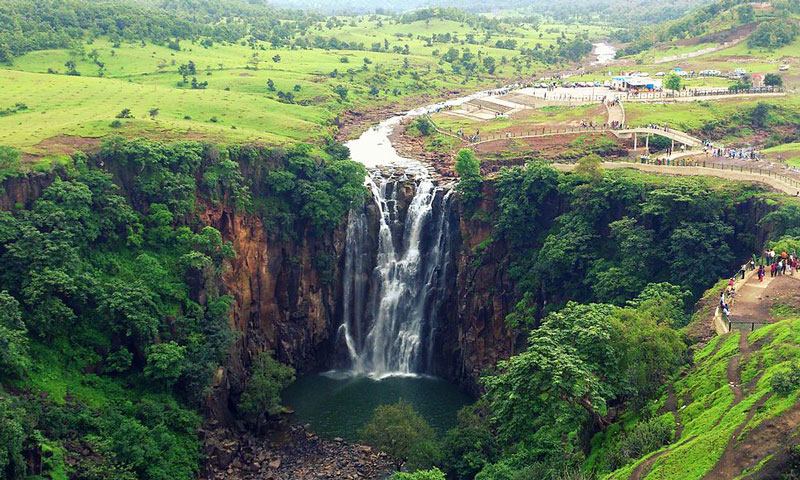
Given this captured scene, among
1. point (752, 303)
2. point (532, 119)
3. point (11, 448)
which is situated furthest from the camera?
point (532, 119)

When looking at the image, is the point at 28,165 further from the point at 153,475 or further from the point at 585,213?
the point at 585,213

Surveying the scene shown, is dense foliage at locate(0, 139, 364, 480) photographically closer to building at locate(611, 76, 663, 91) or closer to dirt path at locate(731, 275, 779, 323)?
dirt path at locate(731, 275, 779, 323)

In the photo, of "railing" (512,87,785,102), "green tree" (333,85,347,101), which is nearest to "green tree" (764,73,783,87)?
"railing" (512,87,785,102)

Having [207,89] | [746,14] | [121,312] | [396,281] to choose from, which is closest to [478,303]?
[396,281]

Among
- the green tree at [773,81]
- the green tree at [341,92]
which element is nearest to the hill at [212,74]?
the green tree at [341,92]

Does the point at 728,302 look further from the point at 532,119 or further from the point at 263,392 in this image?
the point at 532,119
